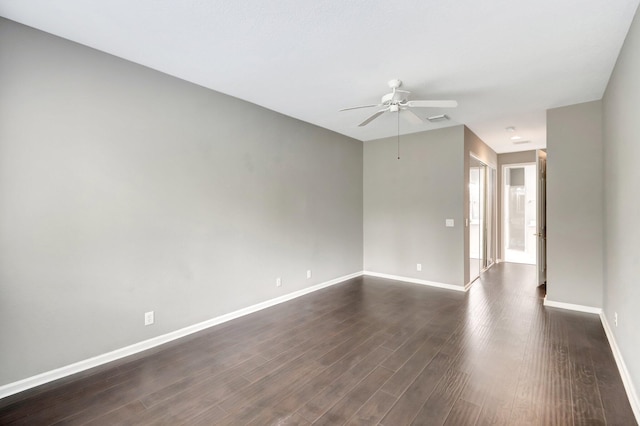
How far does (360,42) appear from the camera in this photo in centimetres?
239

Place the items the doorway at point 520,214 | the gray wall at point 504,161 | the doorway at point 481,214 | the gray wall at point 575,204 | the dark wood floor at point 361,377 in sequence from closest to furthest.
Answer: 1. the dark wood floor at point 361,377
2. the gray wall at point 575,204
3. the doorway at point 481,214
4. the gray wall at point 504,161
5. the doorway at point 520,214

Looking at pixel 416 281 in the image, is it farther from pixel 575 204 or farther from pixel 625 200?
pixel 625 200

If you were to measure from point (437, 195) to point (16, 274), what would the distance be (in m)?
5.22

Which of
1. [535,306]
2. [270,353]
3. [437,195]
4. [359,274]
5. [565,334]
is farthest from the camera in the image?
[359,274]

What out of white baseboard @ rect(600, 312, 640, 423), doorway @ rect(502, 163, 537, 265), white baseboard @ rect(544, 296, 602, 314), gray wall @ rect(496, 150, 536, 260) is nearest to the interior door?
white baseboard @ rect(544, 296, 602, 314)

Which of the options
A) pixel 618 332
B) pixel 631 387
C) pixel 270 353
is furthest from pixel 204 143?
pixel 618 332

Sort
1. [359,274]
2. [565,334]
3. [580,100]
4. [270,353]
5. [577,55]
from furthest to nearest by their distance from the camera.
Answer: [359,274] → [580,100] → [565,334] → [270,353] → [577,55]

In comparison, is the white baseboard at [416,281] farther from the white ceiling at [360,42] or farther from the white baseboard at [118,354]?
the white ceiling at [360,42]

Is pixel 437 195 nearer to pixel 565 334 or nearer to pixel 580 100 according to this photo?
pixel 580 100

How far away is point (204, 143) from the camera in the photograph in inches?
131

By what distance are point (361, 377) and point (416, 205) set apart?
356cm

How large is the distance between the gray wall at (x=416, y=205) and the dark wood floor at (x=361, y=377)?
1.42m

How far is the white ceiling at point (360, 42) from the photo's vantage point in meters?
2.01

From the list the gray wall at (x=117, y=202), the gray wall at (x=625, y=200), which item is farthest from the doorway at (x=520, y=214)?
the gray wall at (x=117, y=202)
